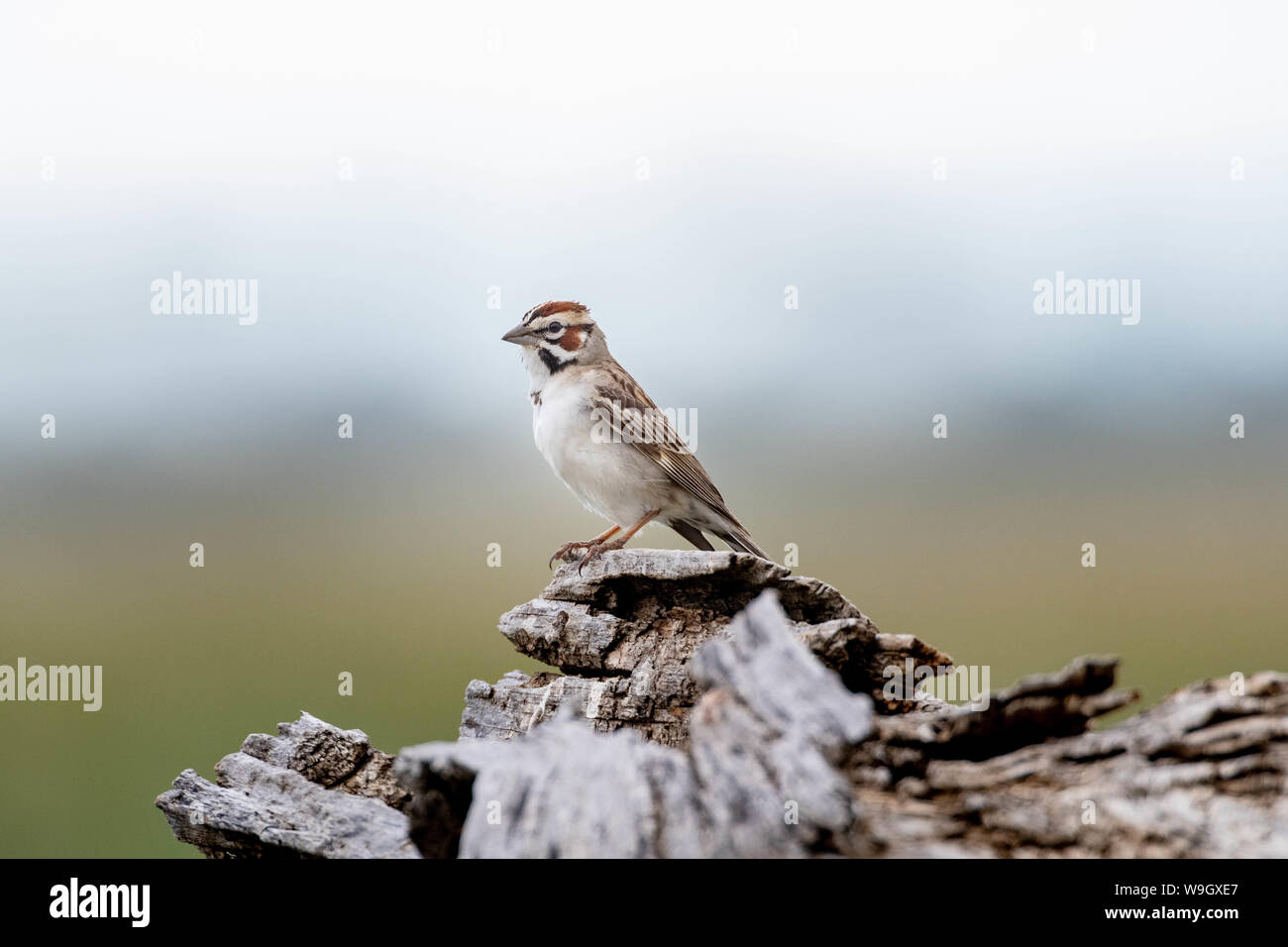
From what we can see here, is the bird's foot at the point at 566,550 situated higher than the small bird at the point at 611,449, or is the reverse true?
the small bird at the point at 611,449

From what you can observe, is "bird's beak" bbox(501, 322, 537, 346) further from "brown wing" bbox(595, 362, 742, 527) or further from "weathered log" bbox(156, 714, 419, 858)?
"weathered log" bbox(156, 714, 419, 858)

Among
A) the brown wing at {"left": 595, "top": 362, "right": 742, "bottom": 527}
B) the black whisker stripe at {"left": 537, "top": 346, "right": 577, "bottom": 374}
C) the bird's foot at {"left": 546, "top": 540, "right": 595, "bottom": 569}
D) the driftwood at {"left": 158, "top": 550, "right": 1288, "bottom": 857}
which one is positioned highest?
the black whisker stripe at {"left": 537, "top": 346, "right": 577, "bottom": 374}

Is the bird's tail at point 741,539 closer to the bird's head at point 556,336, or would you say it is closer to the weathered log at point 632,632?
the bird's head at point 556,336

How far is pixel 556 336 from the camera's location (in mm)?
9219

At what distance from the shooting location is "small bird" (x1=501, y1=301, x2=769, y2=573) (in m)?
8.71

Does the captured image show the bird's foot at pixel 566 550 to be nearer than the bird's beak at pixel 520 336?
Yes

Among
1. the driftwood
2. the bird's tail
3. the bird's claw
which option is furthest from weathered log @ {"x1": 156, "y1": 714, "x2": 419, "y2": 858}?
the bird's tail

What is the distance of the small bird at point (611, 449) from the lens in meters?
8.71

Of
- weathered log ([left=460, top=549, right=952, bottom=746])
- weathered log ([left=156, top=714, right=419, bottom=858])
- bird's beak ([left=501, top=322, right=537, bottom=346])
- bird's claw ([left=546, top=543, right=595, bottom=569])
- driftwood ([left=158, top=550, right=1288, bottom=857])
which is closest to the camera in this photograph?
driftwood ([left=158, top=550, right=1288, bottom=857])

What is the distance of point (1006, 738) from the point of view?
446 cm

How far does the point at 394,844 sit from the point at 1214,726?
3494mm

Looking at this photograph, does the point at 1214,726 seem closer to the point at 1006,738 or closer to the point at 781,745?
the point at 1006,738

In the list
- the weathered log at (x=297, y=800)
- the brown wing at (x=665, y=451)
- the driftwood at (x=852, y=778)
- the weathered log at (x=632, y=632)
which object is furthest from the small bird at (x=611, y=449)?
the driftwood at (x=852, y=778)
